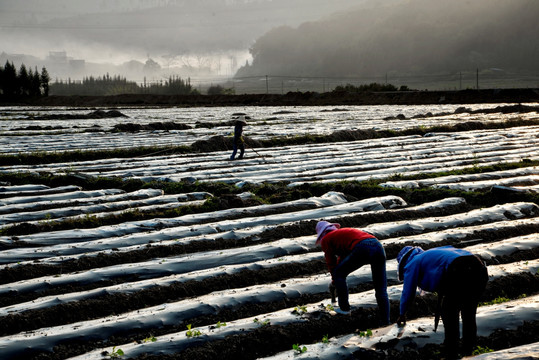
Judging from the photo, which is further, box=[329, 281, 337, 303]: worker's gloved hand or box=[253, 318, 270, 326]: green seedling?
box=[329, 281, 337, 303]: worker's gloved hand

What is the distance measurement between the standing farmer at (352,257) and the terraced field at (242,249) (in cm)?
36

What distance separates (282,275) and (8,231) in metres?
4.69

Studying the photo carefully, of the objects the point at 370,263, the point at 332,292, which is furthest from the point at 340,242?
the point at 332,292

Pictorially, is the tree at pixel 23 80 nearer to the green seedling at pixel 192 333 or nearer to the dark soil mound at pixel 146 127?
the dark soil mound at pixel 146 127

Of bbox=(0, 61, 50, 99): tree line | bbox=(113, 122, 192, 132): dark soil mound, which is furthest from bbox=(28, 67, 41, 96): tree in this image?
bbox=(113, 122, 192, 132): dark soil mound

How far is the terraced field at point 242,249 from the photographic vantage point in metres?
4.67

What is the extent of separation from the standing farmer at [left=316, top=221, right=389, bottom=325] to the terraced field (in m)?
0.36

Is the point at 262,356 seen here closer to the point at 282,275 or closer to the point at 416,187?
the point at 282,275

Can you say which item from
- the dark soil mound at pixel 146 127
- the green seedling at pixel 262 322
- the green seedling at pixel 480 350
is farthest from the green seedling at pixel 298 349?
the dark soil mound at pixel 146 127

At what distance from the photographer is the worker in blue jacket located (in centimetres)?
379

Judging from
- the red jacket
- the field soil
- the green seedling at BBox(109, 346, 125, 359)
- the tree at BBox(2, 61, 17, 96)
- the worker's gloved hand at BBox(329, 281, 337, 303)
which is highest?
the tree at BBox(2, 61, 17, 96)

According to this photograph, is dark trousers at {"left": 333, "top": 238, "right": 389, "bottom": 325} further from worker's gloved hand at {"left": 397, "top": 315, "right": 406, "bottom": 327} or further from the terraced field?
the terraced field

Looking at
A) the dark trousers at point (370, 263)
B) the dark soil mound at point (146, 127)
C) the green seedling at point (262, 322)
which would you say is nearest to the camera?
the dark trousers at point (370, 263)

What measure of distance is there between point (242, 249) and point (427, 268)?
3.41 m
